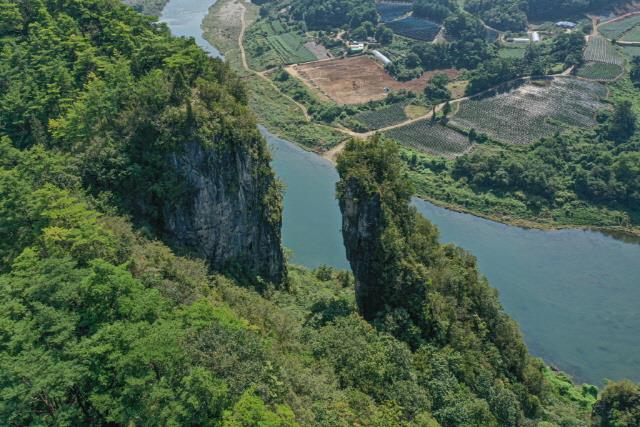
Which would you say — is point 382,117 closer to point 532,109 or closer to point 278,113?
point 278,113

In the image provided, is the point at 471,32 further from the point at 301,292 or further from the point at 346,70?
the point at 301,292

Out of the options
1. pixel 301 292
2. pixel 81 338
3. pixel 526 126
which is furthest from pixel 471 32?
pixel 81 338

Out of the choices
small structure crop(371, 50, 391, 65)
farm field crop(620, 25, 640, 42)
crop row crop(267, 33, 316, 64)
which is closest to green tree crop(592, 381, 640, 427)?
small structure crop(371, 50, 391, 65)

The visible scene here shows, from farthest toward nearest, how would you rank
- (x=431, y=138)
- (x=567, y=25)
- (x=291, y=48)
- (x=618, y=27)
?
1. (x=567, y=25)
2. (x=618, y=27)
3. (x=291, y=48)
4. (x=431, y=138)

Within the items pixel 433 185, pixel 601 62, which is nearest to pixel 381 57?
pixel 601 62

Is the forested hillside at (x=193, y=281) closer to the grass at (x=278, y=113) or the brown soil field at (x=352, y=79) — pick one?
the grass at (x=278, y=113)
